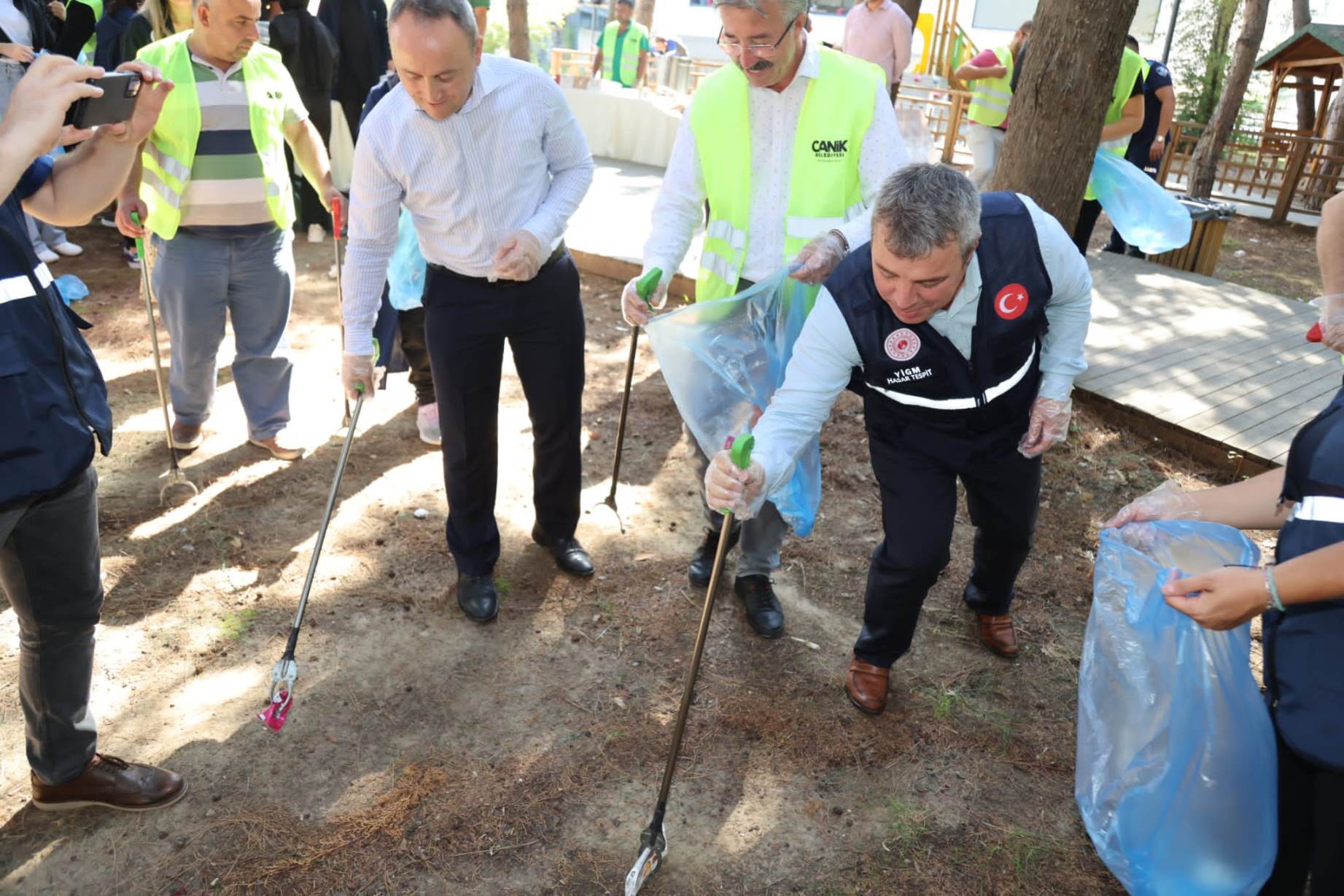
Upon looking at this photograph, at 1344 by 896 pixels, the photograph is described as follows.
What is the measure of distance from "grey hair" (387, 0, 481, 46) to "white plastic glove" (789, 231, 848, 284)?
1101 mm

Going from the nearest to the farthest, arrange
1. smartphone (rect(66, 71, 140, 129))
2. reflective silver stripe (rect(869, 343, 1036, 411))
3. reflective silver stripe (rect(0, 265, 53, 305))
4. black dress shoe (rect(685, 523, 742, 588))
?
reflective silver stripe (rect(0, 265, 53, 305)), smartphone (rect(66, 71, 140, 129)), reflective silver stripe (rect(869, 343, 1036, 411)), black dress shoe (rect(685, 523, 742, 588))

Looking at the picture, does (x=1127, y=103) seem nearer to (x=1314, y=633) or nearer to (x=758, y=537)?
(x=758, y=537)

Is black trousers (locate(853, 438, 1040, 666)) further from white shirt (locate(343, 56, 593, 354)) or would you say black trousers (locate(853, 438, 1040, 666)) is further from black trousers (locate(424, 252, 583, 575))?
white shirt (locate(343, 56, 593, 354))

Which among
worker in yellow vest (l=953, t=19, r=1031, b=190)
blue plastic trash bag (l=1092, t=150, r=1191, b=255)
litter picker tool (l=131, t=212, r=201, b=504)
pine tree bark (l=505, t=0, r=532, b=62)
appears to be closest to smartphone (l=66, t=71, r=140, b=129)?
litter picker tool (l=131, t=212, r=201, b=504)

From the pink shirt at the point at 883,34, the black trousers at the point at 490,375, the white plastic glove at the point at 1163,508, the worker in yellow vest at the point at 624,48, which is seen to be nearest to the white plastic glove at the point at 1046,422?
the white plastic glove at the point at 1163,508

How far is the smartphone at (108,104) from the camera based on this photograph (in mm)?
2096

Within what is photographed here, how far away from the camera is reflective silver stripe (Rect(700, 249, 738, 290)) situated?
309cm

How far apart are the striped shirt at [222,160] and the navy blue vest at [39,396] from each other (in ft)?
5.85

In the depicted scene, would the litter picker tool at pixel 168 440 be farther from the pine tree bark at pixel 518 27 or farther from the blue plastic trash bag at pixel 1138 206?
the pine tree bark at pixel 518 27

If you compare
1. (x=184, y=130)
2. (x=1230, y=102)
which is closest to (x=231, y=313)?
(x=184, y=130)

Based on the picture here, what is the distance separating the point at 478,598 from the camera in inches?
133

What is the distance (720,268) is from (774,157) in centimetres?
37

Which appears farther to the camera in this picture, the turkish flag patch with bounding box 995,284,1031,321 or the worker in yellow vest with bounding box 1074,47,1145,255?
the worker in yellow vest with bounding box 1074,47,1145,255

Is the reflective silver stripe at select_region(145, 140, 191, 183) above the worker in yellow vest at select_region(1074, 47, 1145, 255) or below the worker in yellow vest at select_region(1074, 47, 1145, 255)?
below
